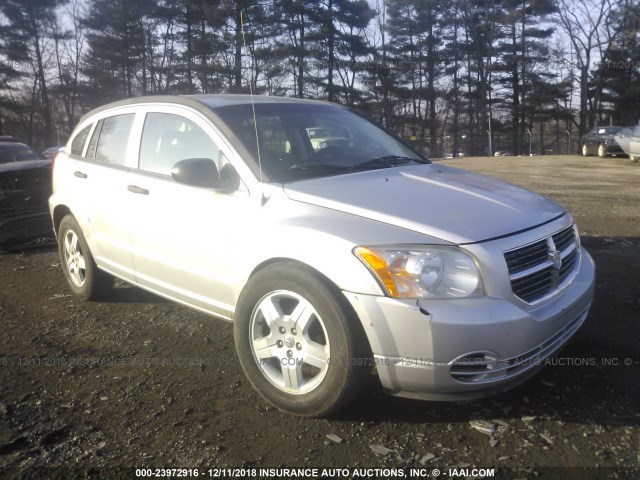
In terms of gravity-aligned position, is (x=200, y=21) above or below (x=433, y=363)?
above

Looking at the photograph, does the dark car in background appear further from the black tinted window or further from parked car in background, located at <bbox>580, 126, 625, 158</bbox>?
parked car in background, located at <bbox>580, 126, 625, 158</bbox>

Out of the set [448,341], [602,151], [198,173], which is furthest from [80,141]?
[602,151]

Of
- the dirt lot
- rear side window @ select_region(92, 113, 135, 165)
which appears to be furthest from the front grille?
rear side window @ select_region(92, 113, 135, 165)

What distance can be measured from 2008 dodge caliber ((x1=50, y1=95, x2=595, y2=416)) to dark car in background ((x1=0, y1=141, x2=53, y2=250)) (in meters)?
3.76

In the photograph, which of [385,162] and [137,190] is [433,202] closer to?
[385,162]

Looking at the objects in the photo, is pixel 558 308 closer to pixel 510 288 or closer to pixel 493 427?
pixel 510 288

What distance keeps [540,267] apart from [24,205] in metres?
6.80

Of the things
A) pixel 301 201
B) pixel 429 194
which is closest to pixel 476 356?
pixel 429 194

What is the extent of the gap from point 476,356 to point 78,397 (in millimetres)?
2284

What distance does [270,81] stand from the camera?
2831 cm

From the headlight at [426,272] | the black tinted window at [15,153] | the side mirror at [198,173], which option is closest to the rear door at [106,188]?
the side mirror at [198,173]

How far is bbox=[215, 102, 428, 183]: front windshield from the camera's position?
359cm

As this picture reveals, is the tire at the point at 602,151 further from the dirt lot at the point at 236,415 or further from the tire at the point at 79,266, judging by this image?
the tire at the point at 79,266

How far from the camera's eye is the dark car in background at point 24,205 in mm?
7379
